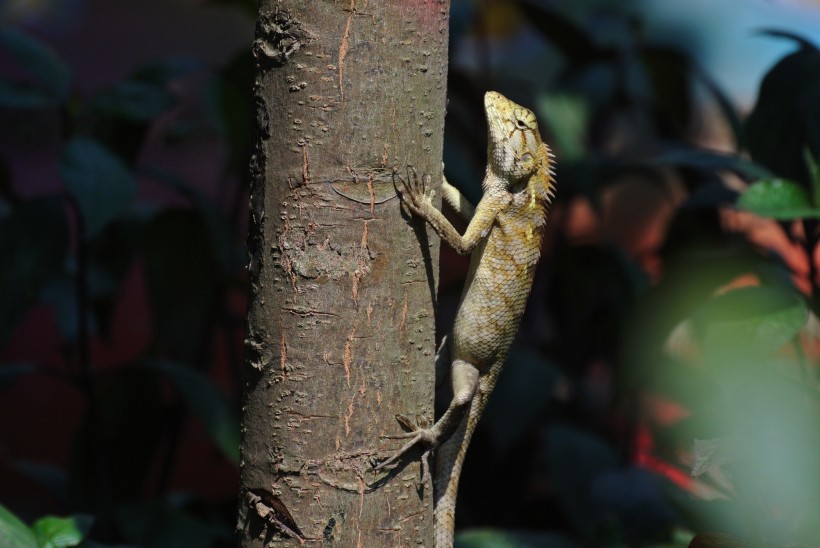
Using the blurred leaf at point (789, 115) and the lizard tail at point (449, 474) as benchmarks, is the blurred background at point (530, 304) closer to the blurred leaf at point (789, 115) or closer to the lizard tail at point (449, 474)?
the blurred leaf at point (789, 115)

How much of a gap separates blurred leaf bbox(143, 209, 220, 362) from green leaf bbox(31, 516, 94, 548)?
51.7 inches

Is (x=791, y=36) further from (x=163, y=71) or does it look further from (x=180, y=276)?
(x=180, y=276)

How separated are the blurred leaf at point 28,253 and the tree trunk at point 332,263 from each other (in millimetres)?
1171

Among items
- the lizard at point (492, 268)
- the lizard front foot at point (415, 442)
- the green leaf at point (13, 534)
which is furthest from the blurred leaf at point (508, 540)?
the green leaf at point (13, 534)

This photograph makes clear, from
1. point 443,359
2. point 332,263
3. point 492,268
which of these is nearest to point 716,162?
point 492,268

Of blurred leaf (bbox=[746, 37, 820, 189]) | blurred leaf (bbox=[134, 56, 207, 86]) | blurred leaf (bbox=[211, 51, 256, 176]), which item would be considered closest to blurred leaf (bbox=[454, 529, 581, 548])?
blurred leaf (bbox=[746, 37, 820, 189])

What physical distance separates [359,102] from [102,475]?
1.82 metres

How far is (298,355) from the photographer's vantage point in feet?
4.40

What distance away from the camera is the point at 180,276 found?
117 inches

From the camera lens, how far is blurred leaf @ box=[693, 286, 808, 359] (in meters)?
1.93

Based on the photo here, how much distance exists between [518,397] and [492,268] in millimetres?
1030

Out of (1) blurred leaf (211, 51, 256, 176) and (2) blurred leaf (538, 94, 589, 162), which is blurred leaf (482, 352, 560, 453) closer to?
(2) blurred leaf (538, 94, 589, 162)

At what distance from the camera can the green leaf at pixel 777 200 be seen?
78.0 inches

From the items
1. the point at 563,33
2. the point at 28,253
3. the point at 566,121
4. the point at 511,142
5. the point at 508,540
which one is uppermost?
the point at 563,33
